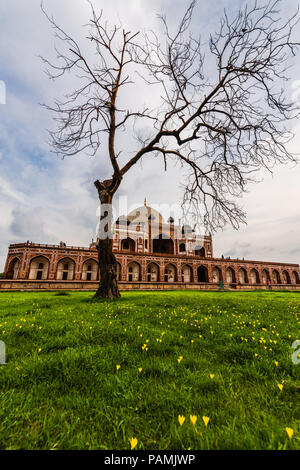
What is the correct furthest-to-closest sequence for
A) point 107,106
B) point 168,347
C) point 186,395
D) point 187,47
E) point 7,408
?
point 107,106, point 187,47, point 168,347, point 186,395, point 7,408

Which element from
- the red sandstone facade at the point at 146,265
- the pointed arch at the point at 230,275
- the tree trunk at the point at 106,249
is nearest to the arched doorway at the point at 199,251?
the red sandstone facade at the point at 146,265

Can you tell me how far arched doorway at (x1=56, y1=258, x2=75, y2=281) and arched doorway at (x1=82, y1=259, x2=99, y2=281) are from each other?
197cm

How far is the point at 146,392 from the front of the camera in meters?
1.84

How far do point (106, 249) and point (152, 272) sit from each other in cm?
2895

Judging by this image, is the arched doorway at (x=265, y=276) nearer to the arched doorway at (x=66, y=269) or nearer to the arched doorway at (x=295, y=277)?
the arched doorway at (x=295, y=277)

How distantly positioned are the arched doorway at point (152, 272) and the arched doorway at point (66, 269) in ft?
44.1

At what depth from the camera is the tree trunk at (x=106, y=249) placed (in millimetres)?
8977

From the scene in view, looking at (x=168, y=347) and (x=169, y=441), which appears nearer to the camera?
(x=169, y=441)

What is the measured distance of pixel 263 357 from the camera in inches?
105
